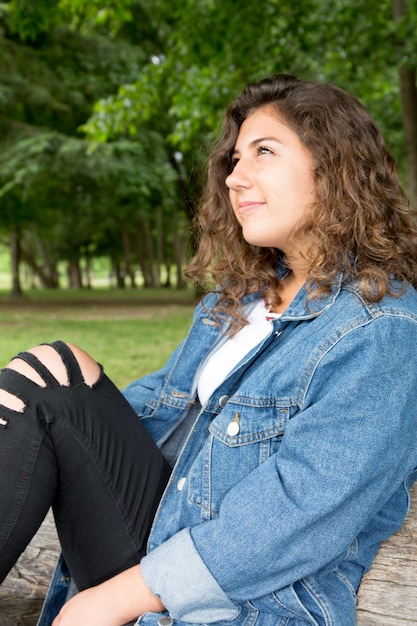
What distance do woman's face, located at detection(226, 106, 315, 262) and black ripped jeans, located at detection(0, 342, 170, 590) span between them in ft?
2.27

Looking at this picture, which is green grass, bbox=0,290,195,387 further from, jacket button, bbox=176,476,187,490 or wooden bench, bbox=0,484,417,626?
jacket button, bbox=176,476,187,490

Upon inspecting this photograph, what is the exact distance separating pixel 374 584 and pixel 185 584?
57cm

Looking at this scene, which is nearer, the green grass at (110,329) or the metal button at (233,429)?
the metal button at (233,429)

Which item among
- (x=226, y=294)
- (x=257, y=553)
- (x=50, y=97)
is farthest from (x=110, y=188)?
(x=257, y=553)

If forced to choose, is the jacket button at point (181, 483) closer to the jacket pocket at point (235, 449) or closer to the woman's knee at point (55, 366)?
the jacket pocket at point (235, 449)

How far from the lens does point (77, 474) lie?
193cm

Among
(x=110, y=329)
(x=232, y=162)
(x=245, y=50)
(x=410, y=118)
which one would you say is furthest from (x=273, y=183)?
(x=110, y=329)

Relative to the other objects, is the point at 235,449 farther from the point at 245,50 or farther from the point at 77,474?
the point at 245,50

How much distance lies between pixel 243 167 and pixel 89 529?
114cm

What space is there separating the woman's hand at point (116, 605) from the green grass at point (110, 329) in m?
5.22

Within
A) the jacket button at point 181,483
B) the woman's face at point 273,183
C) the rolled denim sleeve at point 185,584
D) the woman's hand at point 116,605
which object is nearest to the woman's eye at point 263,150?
the woman's face at point 273,183

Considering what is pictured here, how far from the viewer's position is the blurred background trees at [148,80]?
7844mm

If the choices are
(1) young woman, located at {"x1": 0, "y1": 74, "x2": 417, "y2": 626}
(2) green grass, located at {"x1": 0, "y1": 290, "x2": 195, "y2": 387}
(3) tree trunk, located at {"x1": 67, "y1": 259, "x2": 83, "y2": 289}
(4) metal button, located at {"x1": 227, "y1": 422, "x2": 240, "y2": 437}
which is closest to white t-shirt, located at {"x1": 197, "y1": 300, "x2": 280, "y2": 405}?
(1) young woman, located at {"x1": 0, "y1": 74, "x2": 417, "y2": 626}

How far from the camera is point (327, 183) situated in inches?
78.5
